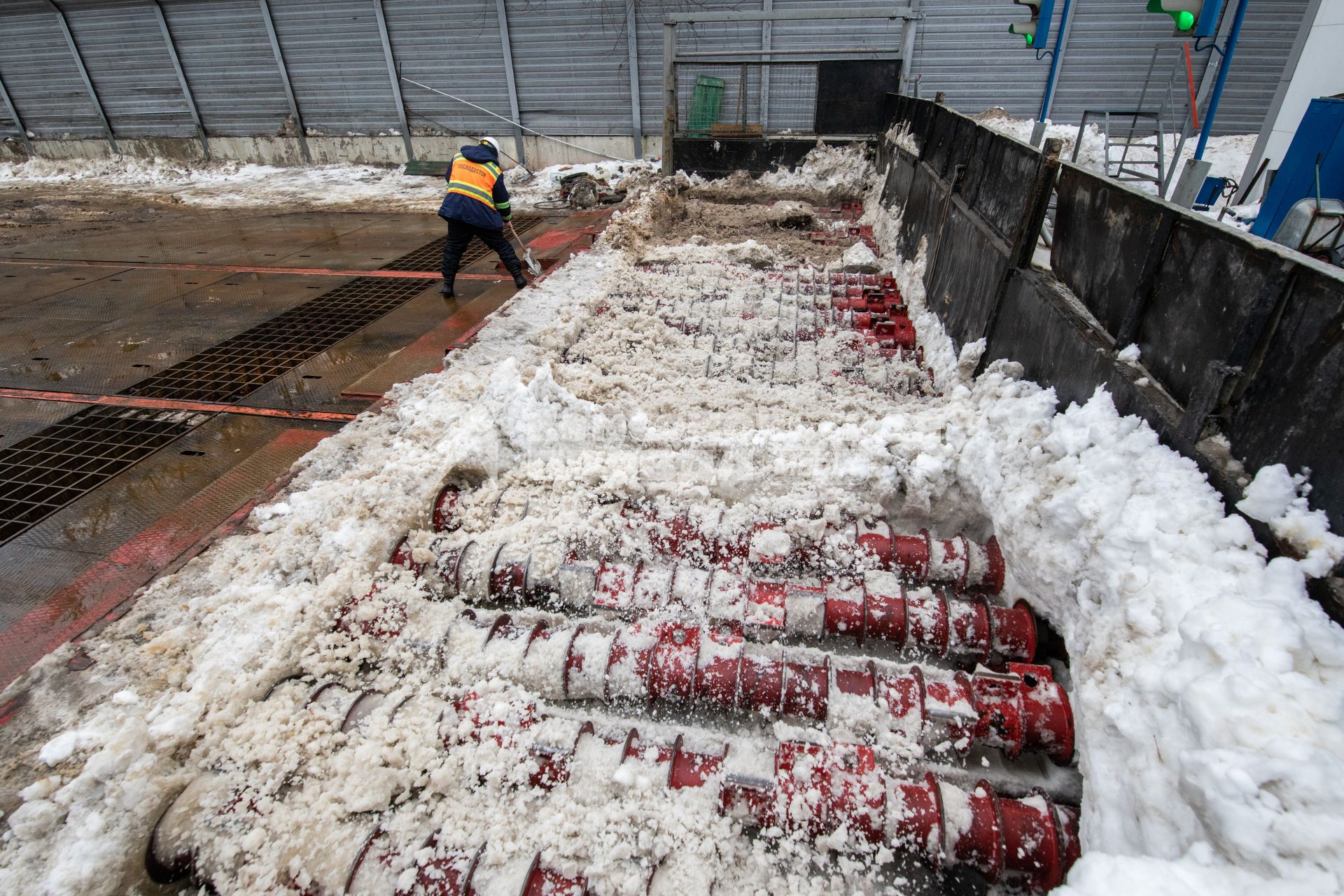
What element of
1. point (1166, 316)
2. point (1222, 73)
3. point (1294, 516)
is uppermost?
point (1222, 73)

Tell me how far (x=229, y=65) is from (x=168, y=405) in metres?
14.3

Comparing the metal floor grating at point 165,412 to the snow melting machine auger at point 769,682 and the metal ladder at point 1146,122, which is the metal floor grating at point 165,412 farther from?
the metal ladder at point 1146,122

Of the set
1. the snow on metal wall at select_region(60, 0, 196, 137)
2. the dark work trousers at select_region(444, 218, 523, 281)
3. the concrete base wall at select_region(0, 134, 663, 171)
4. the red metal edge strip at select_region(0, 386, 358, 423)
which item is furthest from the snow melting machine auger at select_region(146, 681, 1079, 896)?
the snow on metal wall at select_region(60, 0, 196, 137)

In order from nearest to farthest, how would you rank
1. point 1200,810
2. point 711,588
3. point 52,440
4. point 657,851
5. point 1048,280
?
point 1200,810 → point 657,851 → point 711,588 → point 1048,280 → point 52,440

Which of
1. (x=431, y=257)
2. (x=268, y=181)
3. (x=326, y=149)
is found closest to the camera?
(x=431, y=257)

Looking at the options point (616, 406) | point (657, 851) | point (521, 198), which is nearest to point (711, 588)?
point (657, 851)

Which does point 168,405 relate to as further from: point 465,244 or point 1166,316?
point 1166,316

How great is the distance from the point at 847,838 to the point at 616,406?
8.07ft

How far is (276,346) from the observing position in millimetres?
5512

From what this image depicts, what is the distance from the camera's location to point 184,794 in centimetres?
193

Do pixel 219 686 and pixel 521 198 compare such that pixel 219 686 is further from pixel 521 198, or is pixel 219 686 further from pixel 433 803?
pixel 521 198

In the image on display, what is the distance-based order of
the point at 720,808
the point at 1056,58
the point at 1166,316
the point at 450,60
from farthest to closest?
the point at 450,60
the point at 1056,58
the point at 1166,316
the point at 720,808

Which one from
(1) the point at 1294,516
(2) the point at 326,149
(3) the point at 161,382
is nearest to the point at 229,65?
(2) the point at 326,149

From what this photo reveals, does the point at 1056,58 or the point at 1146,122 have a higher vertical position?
the point at 1056,58
